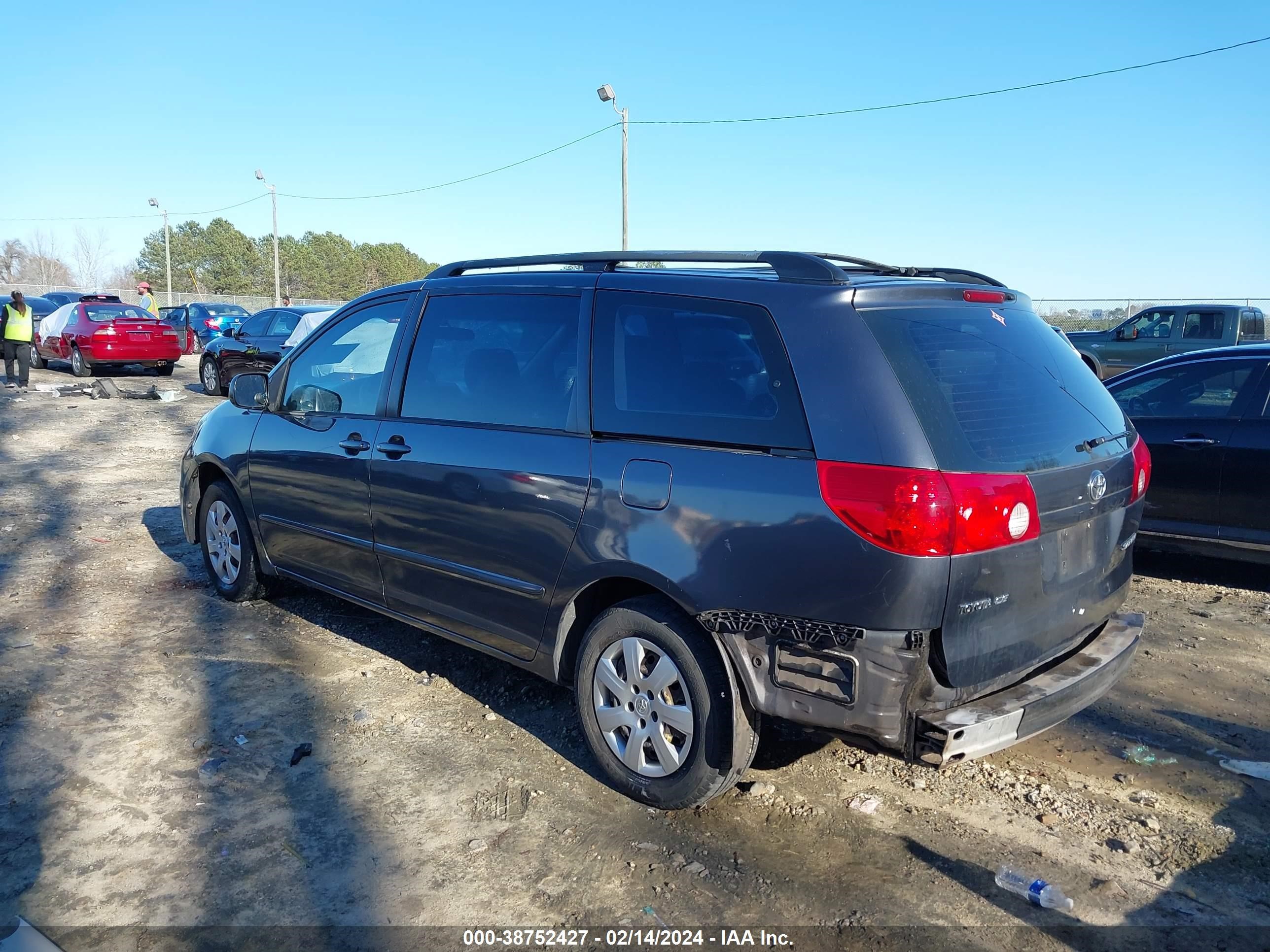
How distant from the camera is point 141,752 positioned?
3.88 metres

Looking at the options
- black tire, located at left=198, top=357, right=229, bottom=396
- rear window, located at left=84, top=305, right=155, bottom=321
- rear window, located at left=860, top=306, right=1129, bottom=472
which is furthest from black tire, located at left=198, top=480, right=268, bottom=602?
rear window, located at left=84, top=305, right=155, bottom=321

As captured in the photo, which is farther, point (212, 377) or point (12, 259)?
point (12, 259)

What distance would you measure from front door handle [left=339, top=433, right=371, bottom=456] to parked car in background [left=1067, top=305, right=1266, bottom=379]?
1459 centimetres

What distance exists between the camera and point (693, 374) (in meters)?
3.33

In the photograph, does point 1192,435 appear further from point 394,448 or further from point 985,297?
point 394,448

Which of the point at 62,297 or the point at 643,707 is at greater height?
the point at 62,297

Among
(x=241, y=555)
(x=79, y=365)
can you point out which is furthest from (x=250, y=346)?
(x=241, y=555)

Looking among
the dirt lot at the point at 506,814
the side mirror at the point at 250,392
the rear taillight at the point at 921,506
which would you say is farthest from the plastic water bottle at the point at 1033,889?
the side mirror at the point at 250,392

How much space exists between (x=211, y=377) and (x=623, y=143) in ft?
40.3

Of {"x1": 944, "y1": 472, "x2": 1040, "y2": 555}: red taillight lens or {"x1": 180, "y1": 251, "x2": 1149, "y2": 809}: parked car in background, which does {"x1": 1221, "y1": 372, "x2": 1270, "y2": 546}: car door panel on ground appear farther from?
{"x1": 944, "y1": 472, "x2": 1040, "y2": 555}: red taillight lens

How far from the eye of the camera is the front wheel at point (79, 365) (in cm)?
2028

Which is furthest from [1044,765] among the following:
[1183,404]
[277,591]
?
[277,591]

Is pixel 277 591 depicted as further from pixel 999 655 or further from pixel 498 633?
pixel 999 655

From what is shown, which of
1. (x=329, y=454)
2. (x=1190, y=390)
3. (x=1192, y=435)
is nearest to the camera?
(x=329, y=454)
